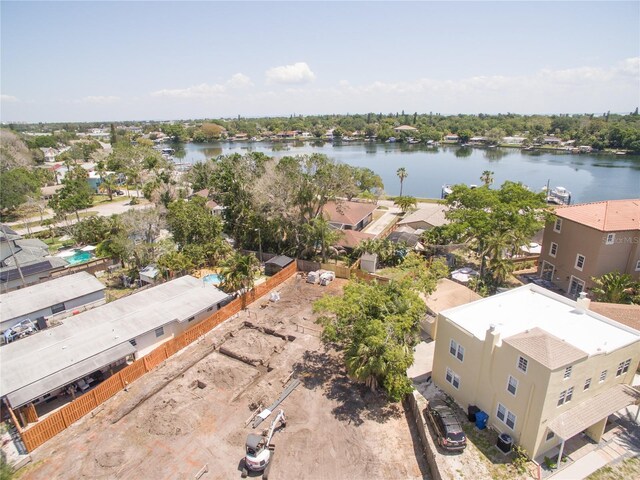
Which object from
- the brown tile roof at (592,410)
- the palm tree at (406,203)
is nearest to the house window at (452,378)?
the brown tile roof at (592,410)

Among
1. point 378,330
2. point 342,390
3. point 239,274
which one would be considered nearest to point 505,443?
point 378,330

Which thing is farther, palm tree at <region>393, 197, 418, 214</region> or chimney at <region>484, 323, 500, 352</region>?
palm tree at <region>393, 197, 418, 214</region>

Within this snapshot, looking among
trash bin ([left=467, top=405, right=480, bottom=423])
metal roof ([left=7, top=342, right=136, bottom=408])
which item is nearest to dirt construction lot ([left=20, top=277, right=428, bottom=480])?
metal roof ([left=7, top=342, right=136, bottom=408])

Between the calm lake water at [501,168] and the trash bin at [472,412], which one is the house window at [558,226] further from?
the calm lake water at [501,168]

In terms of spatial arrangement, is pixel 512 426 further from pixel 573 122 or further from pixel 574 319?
pixel 573 122

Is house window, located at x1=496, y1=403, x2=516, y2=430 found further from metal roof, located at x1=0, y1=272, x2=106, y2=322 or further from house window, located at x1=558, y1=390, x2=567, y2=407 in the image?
metal roof, located at x1=0, y1=272, x2=106, y2=322

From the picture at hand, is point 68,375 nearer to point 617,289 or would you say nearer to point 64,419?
point 64,419

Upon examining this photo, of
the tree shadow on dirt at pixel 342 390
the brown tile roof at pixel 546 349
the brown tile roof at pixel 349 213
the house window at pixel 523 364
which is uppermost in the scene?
the brown tile roof at pixel 546 349
